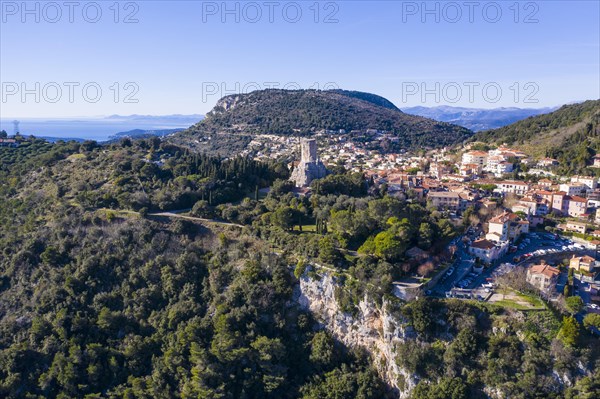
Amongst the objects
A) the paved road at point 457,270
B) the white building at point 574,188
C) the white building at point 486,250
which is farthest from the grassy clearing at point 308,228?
the white building at point 574,188

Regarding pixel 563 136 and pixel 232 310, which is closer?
pixel 232 310

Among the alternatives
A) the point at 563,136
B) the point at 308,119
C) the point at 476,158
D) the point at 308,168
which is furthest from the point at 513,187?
the point at 308,119

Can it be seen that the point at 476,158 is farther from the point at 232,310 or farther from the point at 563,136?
the point at 232,310

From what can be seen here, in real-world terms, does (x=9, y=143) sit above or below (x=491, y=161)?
above

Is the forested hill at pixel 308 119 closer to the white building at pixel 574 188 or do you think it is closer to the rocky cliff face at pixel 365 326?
the white building at pixel 574 188

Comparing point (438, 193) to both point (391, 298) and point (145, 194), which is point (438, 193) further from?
point (145, 194)

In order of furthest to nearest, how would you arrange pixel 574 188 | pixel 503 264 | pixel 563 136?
1. pixel 563 136
2. pixel 574 188
3. pixel 503 264

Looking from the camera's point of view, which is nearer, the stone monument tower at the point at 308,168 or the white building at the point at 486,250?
the white building at the point at 486,250
